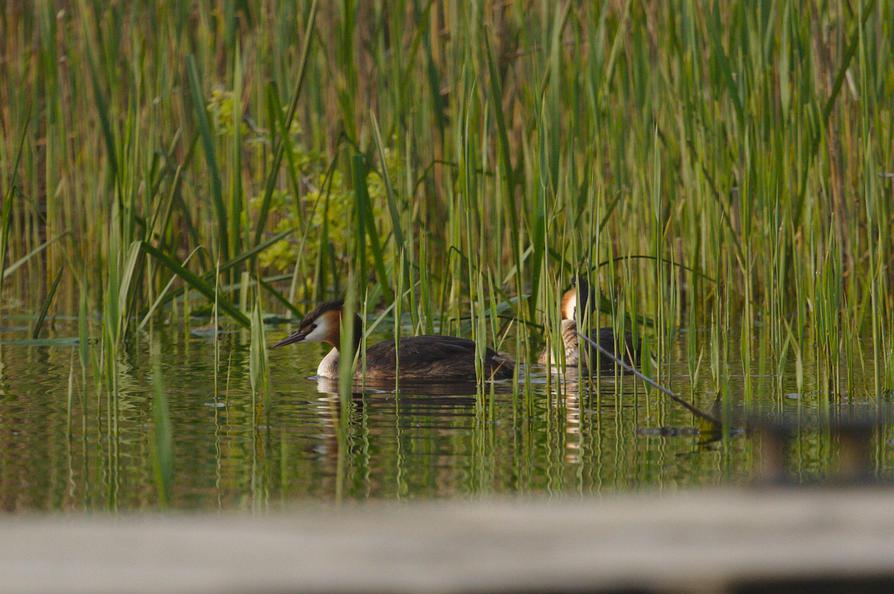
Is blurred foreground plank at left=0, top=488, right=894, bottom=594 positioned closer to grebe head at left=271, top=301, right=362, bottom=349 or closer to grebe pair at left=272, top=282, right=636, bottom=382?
grebe pair at left=272, top=282, right=636, bottom=382

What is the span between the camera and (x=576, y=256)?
13.3 ft

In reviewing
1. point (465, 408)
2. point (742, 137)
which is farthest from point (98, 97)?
point (742, 137)

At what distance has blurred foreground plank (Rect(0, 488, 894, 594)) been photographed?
141 centimetres

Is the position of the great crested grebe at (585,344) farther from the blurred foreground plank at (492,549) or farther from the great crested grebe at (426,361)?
the blurred foreground plank at (492,549)

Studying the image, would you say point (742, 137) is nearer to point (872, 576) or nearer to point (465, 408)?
point (465, 408)

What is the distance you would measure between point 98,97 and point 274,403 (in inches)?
45.7

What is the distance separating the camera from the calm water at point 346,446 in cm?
337

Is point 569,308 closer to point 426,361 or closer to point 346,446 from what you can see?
point 426,361

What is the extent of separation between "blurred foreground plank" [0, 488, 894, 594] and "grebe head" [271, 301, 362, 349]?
181 inches

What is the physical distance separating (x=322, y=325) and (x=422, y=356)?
921 millimetres

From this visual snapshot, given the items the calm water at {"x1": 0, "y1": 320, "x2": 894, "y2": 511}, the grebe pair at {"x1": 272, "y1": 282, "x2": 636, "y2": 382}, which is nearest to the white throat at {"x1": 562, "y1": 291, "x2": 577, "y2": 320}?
the grebe pair at {"x1": 272, "y1": 282, "x2": 636, "y2": 382}

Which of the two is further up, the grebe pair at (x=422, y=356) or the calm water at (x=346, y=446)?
the grebe pair at (x=422, y=356)

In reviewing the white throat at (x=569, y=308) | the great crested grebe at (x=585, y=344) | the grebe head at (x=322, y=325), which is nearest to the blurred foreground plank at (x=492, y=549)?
the great crested grebe at (x=585, y=344)

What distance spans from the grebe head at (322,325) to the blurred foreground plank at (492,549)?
4607mm
